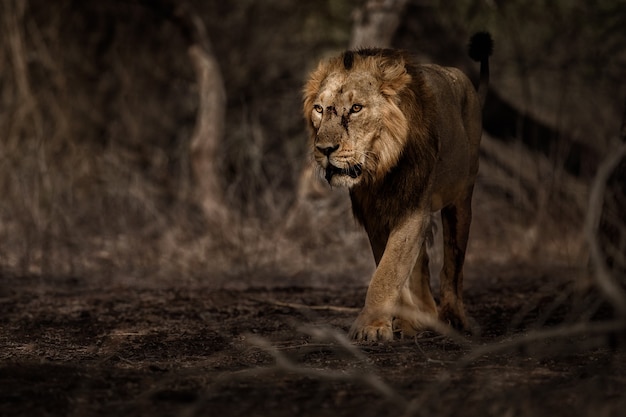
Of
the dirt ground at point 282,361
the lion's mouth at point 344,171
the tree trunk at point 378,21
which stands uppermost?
the tree trunk at point 378,21

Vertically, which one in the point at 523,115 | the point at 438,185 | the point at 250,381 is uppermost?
the point at 523,115

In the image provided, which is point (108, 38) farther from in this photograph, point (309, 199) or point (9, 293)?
point (9, 293)

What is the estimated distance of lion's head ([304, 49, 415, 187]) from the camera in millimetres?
4336

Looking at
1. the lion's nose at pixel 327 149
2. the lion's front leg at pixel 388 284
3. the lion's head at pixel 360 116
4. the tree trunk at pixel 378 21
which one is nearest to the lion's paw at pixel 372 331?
the lion's front leg at pixel 388 284

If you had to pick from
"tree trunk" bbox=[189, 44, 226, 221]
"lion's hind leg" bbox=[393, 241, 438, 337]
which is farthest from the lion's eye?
"tree trunk" bbox=[189, 44, 226, 221]

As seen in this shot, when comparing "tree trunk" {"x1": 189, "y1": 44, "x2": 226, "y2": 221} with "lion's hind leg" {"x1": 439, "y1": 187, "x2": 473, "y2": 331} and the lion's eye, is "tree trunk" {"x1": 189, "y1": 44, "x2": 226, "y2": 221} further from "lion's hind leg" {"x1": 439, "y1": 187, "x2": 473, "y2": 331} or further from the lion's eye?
the lion's eye

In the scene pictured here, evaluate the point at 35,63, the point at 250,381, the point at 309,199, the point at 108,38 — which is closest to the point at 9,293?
the point at 309,199

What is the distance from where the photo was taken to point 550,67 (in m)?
9.74

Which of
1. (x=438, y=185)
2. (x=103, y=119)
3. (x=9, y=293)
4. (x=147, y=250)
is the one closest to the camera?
(x=438, y=185)

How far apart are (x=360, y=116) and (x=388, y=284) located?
731mm

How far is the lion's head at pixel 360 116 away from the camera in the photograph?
171 inches

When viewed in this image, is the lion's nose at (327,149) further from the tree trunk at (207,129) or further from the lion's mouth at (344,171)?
the tree trunk at (207,129)

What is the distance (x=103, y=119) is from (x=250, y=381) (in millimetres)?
8562

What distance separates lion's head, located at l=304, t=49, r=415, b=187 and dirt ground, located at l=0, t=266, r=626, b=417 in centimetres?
71
